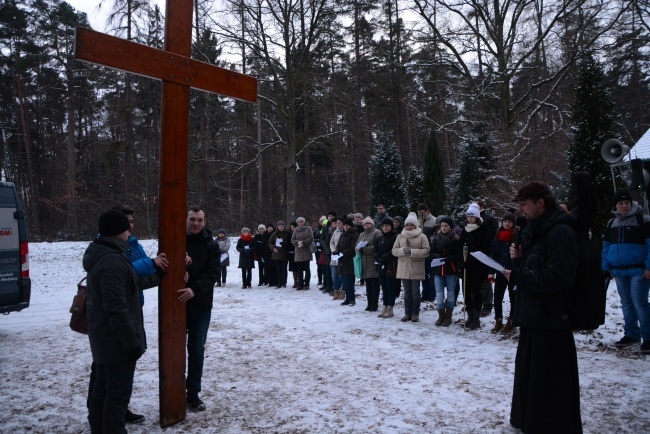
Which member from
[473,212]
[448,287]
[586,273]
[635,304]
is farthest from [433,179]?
[586,273]

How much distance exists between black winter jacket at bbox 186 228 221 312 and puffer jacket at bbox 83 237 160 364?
0.83 metres

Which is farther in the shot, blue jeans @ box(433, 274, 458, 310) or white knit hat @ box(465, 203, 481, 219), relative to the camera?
blue jeans @ box(433, 274, 458, 310)

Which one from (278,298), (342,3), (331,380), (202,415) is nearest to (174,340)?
(202,415)

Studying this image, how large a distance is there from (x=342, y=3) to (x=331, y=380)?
18.6m

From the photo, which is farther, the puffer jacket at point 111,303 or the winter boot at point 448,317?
the winter boot at point 448,317

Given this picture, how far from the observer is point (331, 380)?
540 centimetres

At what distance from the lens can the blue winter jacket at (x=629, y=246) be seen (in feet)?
19.9

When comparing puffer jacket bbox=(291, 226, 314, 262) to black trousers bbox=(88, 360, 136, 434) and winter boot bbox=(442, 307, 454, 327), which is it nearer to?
winter boot bbox=(442, 307, 454, 327)

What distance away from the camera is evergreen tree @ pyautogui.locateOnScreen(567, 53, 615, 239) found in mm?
13898

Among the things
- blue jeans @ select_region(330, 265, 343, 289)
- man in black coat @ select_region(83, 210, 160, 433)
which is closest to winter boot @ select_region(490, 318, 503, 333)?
blue jeans @ select_region(330, 265, 343, 289)

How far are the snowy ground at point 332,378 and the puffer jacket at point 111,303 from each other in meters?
1.06

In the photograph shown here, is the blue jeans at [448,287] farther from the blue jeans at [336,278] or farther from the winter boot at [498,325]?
the blue jeans at [336,278]

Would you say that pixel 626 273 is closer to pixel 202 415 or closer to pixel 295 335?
pixel 295 335

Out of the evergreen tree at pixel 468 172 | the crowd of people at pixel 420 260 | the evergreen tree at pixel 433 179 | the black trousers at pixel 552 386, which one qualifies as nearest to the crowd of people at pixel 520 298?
the black trousers at pixel 552 386
